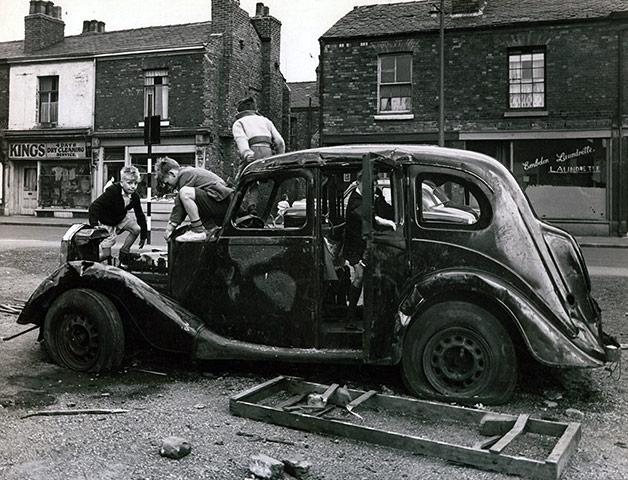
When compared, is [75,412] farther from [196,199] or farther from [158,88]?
[158,88]

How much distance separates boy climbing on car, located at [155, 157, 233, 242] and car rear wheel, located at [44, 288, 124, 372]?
892 millimetres

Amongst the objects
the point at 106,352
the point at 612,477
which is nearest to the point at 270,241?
the point at 106,352

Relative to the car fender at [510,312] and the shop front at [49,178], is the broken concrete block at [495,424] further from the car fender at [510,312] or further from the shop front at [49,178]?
the shop front at [49,178]

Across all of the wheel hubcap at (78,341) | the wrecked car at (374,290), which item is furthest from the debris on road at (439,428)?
the wheel hubcap at (78,341)

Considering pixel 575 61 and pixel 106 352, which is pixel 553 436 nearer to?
pixel 106 352

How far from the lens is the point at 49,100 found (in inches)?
1089

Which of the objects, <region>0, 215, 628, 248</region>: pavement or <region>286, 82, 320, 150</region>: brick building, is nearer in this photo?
<region>0, 215, 628, 248</region>: pavement

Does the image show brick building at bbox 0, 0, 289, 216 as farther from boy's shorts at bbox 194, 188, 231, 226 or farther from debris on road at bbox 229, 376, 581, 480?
debris on road at bbox 229, 376, 581, 480

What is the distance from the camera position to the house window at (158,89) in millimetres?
25508

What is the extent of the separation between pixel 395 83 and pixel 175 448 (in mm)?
19249

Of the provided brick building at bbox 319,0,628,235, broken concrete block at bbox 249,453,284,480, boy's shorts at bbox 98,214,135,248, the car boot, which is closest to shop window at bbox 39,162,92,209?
brick building at bbox 319,0,628,235

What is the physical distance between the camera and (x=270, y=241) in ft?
16.6

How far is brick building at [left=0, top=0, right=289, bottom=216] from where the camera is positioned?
82.5 ft

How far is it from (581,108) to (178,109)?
49.4ft
